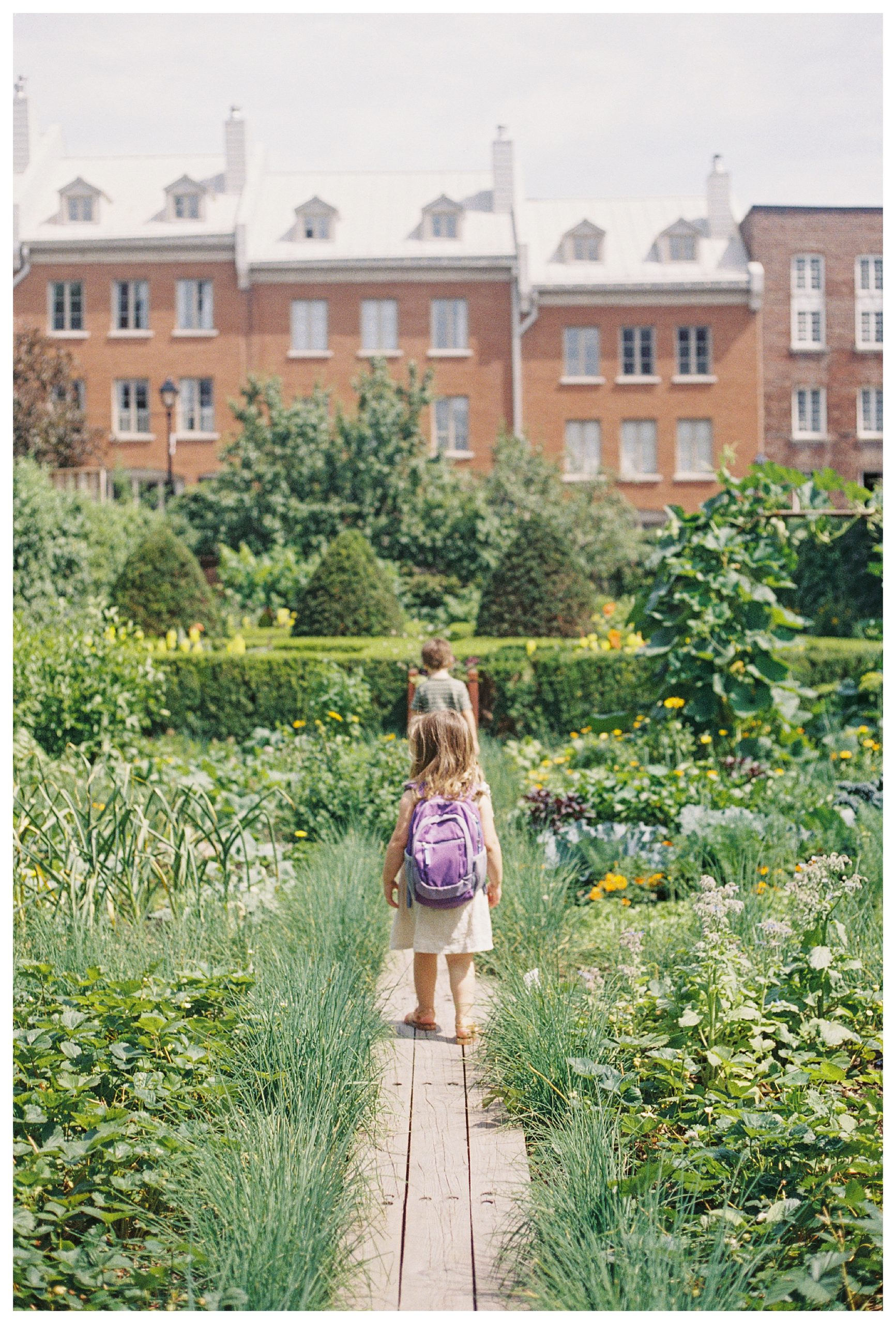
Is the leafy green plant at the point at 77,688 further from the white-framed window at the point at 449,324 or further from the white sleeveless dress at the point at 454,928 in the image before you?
the white-framed window at the point at 449,324

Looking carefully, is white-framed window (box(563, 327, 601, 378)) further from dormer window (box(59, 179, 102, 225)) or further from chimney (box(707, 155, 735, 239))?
dormer window (box(59, 179, 102, 225))

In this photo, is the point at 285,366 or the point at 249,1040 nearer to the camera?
the point at 249,1040

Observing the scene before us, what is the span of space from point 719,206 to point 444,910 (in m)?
28.7

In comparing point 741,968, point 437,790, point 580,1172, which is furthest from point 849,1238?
point 437,790

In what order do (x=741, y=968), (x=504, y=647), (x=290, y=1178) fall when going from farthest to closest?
1. (x=504, y=647)
2. (x=741, y=968)
3. (x=290, y=1178)

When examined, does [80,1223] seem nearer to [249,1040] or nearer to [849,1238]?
[249,1040]

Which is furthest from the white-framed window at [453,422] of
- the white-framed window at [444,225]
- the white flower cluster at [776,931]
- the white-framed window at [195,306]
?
the white flower cluster at [776,931]

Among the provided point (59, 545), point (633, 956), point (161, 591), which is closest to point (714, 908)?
point (633, 956)

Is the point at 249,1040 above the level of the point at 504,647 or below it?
below

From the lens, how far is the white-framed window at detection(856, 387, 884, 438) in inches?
1147

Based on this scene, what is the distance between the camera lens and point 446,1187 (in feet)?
9.91

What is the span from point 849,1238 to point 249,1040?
5.59 feet

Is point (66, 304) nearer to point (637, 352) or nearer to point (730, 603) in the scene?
point (637, 352)

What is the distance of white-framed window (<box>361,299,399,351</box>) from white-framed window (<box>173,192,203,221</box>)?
184 inches
